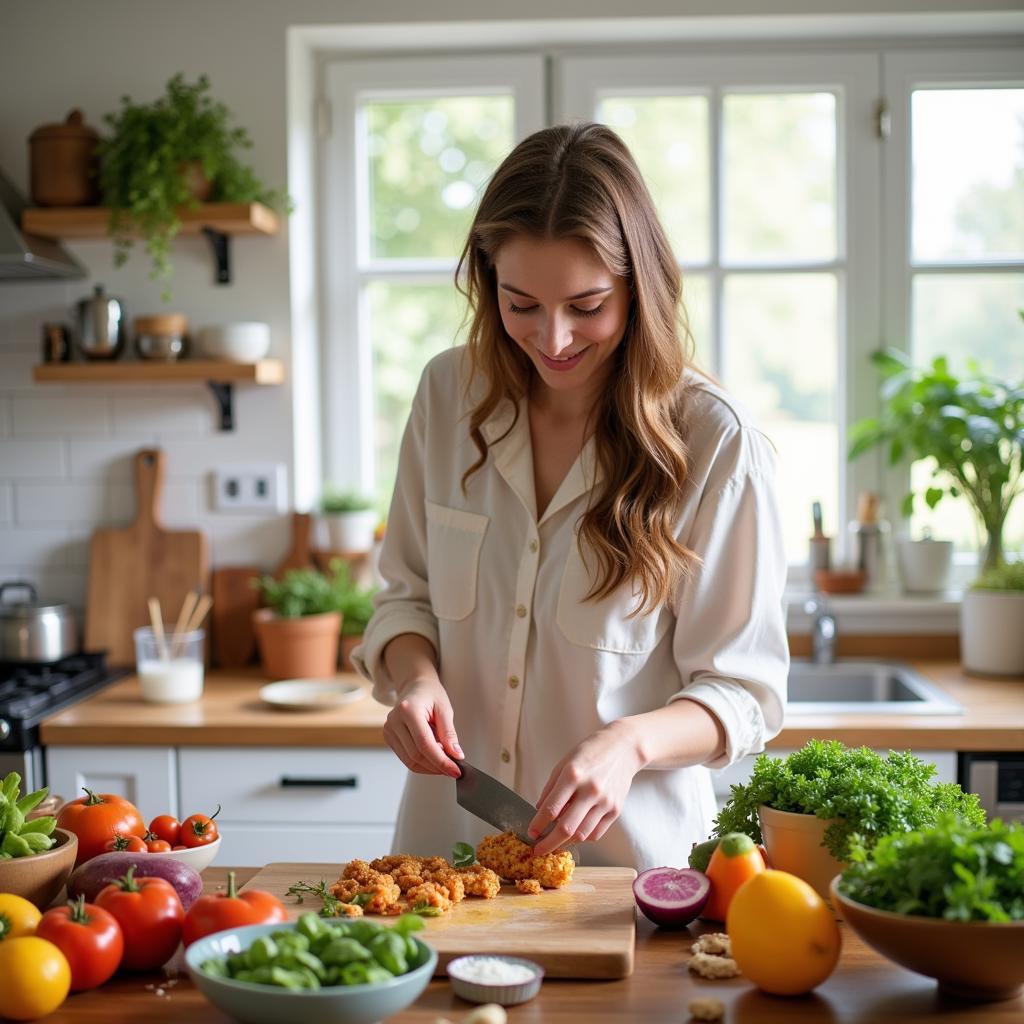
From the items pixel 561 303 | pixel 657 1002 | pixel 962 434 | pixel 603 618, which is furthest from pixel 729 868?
pixel 962 434

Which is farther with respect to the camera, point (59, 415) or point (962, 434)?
point (59, 415)

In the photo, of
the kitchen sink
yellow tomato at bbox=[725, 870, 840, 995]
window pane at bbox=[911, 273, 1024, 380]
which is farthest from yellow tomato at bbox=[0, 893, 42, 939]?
window pane at bbox=[911, 273, 1024, 380]

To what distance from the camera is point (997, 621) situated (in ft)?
9.56

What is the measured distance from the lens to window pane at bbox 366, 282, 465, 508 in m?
3.42

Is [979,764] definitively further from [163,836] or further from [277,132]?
[277,132]

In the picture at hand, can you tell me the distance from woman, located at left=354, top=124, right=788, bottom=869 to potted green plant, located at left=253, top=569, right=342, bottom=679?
1.06 m

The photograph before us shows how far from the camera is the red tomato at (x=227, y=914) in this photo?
124 centimetres

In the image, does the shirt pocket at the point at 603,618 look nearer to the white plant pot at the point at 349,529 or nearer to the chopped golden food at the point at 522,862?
the chopped golden food at the point at 522,862

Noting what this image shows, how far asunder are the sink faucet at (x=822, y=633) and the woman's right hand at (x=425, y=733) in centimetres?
161

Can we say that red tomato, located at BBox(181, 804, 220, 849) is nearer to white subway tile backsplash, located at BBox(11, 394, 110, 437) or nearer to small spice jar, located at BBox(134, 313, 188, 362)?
small spice jar, located at BBox(134, 313, 188, 362)

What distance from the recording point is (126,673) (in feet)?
10.3

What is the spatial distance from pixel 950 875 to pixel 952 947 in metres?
0.06

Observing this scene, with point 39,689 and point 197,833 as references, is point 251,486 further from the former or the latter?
point 197,833

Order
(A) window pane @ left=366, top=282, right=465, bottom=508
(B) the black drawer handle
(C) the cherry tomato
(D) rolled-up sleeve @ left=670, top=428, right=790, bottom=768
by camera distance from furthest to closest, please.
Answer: (A) window pane @ left=366, top=282, right=465, bottom=508 < (B) the black drawer handle < (D) rolled-up sleeve @ left=670, top=428, right=790, bottom=768 < (C) the cherry tomato
